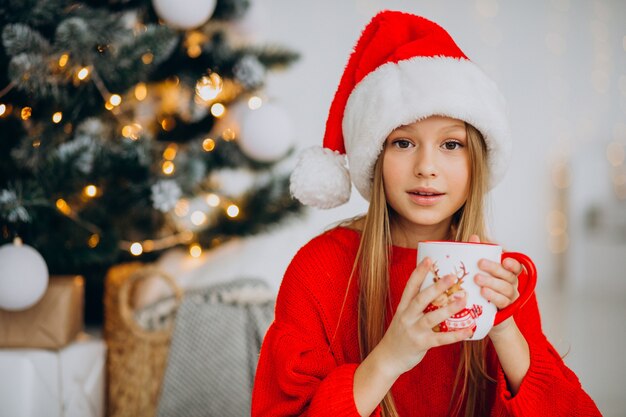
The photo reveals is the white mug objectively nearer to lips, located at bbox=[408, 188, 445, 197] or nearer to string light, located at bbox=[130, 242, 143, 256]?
lips, located at bbox=[408, 188, 445, 197]

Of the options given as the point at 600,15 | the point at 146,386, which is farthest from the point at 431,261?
the point at 600,15

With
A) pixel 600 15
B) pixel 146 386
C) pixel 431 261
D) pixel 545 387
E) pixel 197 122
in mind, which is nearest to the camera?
pixel 431 261

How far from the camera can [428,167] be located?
2.67ft

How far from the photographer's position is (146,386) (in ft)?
4.95

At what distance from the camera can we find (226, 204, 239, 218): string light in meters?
1.73

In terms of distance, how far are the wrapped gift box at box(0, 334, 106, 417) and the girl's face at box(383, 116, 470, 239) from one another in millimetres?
941

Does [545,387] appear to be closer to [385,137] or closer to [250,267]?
[385,137]

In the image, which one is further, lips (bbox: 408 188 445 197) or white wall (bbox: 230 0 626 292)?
white wall (bbox: 230 0 626 292)

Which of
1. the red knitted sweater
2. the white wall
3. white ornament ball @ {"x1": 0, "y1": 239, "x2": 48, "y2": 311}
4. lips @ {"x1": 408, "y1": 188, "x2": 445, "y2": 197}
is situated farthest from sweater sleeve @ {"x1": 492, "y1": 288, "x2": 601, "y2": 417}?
the white wall

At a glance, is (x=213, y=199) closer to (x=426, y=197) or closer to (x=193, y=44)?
(x=193, y=44)

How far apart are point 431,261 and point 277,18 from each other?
2112 millimetres

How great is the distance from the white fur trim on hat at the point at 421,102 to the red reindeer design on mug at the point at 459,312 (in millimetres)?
255

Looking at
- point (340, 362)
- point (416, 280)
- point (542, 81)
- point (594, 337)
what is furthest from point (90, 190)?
point (542, 81)

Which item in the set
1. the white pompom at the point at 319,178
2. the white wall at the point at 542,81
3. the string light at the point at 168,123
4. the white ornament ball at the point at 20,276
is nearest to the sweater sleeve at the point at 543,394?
the white pompom at the point at 319,178
